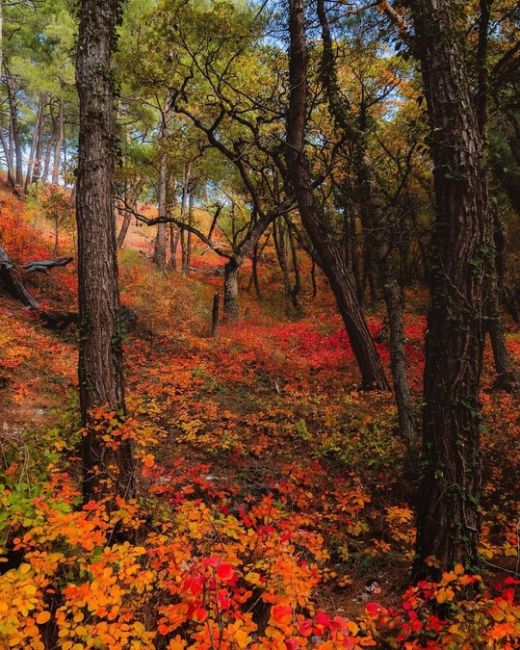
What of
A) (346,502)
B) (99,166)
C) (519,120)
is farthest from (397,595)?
(519,120)

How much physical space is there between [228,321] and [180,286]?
526 centimetres

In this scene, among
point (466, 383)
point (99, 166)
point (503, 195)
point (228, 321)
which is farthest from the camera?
point (503, 195)

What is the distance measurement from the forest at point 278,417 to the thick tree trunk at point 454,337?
0.06 ft

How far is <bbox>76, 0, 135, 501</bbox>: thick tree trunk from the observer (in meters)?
4.71

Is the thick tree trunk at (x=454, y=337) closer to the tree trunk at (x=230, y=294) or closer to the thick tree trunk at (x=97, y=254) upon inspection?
the thick tree trunk at (x=97, y=254)

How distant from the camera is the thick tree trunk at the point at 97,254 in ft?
15.5

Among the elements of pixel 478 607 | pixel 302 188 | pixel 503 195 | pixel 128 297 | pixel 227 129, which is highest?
pixel 227 129

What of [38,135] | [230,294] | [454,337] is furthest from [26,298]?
[38,135]

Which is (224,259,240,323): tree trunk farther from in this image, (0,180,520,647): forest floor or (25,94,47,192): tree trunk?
(25,94,47,192): tree trunk

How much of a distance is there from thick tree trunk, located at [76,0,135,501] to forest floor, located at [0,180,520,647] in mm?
349

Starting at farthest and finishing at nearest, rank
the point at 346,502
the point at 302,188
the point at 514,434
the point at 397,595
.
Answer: the point at 302,188
the point at 514,434
the point at 346,502
the point at 397,595

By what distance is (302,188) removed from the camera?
31.4ft

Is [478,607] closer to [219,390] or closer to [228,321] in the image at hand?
[219,390]

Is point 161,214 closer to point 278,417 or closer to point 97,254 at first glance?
point 278,417
